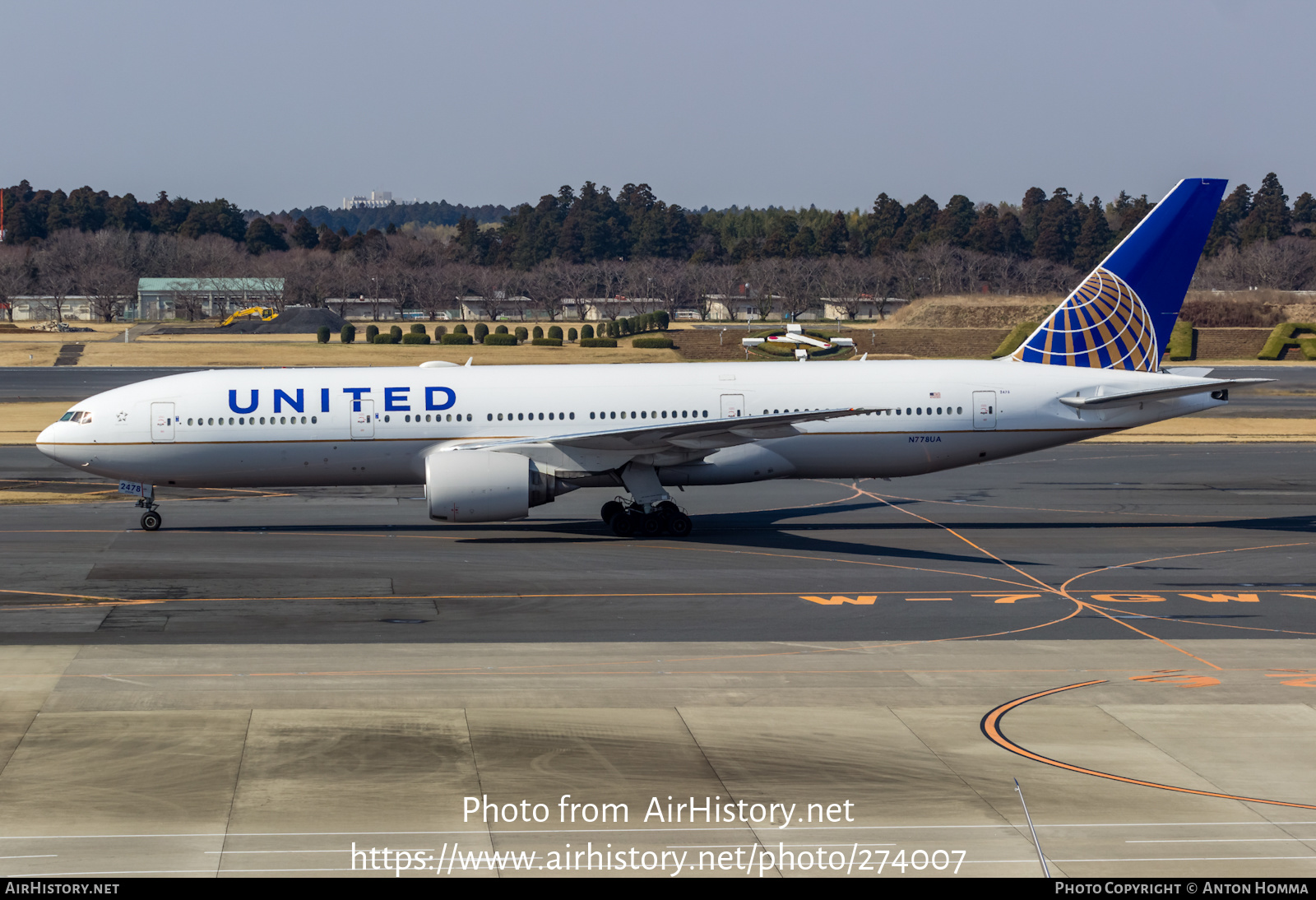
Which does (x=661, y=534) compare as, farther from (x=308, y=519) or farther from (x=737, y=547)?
(x=308, y=519)

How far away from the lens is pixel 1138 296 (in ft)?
118

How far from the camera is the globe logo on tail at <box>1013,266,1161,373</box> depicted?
117ft

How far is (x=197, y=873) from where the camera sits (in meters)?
11.9

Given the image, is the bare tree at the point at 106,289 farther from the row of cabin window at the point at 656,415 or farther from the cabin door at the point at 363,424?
the row of cabin window at the point at 656,415

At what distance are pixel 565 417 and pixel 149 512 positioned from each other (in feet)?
38.1

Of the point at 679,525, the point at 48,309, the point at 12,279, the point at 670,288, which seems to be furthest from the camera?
the point at 12,279

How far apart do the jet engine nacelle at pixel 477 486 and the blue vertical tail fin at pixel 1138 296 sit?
49.8 feet

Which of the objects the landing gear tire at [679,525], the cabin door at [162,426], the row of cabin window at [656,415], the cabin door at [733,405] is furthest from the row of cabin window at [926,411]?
the cabin door at [162,426]

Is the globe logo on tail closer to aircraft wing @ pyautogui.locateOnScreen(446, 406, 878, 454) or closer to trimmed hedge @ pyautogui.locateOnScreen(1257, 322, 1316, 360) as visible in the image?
aircraft wing @ pyautogui.locateOnScreen(446, 406, 878, 454)

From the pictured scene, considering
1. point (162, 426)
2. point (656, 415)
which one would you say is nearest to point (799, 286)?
point (656, 415)

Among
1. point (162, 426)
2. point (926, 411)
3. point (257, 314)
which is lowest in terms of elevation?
point (162, 426)

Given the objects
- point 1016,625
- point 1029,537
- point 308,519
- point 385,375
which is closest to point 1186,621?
point 1016,625

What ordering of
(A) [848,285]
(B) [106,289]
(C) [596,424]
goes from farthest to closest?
(A) [848,285], (B) [106,289], (C) [596,424]

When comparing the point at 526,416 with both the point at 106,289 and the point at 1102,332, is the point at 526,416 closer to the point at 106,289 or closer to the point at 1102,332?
the point at 1102,332
